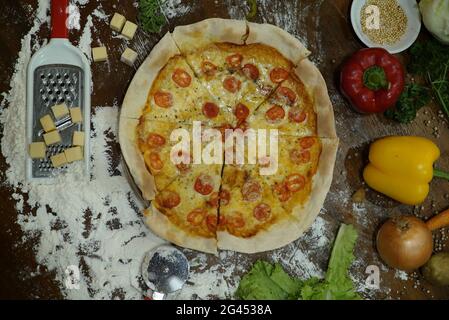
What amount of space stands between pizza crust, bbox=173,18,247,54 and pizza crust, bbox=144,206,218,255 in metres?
1.34

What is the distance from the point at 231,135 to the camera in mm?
4926

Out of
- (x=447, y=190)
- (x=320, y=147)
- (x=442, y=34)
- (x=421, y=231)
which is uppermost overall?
(x=442, y=34)

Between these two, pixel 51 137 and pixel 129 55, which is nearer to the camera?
pixel 51 137

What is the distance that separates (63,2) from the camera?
4953mm

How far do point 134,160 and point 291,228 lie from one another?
137 cm

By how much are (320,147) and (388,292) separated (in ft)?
4.52

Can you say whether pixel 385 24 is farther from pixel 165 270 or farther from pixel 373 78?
pixel 165 270

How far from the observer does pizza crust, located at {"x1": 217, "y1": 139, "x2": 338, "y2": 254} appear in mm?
4867

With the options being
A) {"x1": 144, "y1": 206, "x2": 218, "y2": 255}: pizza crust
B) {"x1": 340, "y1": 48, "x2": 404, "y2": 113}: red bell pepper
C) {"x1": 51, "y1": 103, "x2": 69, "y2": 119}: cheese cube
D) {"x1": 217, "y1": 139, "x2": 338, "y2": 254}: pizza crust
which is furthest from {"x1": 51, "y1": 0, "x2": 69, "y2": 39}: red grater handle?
{"x1": 340, "y1": 48, "x2": 404, "y2": 113}: red bell pepper

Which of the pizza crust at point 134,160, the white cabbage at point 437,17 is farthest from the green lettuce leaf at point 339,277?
the white cabbage at point 437,17

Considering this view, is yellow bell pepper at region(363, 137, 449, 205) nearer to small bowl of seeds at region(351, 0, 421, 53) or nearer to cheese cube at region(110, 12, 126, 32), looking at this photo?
small bowl of seeds at region(351, 0, 421, 53)

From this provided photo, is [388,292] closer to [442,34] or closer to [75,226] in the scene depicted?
[442,34]

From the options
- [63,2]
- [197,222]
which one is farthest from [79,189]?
[63,2]

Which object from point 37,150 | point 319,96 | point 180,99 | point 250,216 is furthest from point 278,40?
point 37,150
